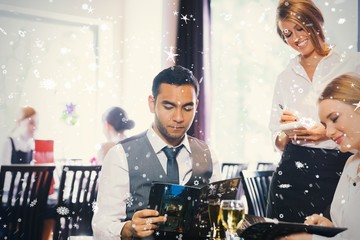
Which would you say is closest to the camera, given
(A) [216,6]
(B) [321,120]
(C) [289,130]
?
(B) [321,120]

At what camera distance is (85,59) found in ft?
8.78

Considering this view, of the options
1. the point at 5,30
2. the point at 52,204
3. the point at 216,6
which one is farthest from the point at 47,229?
the point at 216,6

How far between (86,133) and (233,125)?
0.94 metres

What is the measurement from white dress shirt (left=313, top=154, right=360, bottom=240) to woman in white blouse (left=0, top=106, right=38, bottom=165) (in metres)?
1.85

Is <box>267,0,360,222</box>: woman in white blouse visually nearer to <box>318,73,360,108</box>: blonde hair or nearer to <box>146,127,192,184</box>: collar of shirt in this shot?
<box>318,73,360,108</box>: blonde hair

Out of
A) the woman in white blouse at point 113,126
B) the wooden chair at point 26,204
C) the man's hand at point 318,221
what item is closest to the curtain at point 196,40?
the woman in white blouse at point 113,126

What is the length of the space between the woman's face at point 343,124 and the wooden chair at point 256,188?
55cm

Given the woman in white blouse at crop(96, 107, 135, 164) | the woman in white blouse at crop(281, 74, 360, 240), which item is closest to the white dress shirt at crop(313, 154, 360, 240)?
the woman in white blouse at crop(281, 74, 360, 240)

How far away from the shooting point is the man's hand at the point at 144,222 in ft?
4.12

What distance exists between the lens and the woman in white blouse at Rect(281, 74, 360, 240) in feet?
4.84

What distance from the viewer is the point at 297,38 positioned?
67.3 inches

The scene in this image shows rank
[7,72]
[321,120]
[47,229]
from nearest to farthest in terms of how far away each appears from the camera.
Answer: [321,120]
[47,229]
[7,72]

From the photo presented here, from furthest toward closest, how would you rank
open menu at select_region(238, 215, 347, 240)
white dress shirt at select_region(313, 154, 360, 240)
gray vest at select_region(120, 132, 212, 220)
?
gray vest at select_region(120, 132, 212, 220), white dress shirt at select_region(313, 154, 360, 240), open menu at select_region(238, 215, 347, 240)

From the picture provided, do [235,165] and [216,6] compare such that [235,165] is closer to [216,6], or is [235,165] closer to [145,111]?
[145,111]
